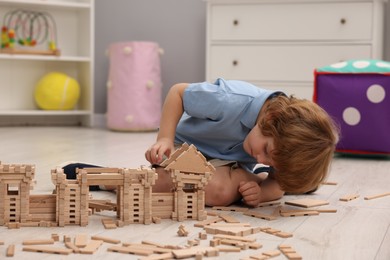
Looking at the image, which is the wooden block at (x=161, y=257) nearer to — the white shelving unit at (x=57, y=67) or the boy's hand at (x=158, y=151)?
the boy's hand at (x=158, y=151)

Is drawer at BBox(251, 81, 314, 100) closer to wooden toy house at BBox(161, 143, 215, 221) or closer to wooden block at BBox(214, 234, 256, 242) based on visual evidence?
wooden toy house at BBox(161, 143, 215, 221)

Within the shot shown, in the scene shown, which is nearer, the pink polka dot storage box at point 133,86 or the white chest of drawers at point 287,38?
the white chest of drawers at point 287,38

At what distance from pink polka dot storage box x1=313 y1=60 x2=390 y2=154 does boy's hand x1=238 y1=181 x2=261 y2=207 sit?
3.36ft

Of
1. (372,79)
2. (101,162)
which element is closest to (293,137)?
(101,162)

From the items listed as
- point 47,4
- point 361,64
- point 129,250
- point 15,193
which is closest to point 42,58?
point 47,4

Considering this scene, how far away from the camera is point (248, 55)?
10.1ft

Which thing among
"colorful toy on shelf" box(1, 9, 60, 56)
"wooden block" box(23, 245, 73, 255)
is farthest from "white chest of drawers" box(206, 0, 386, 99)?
"wooden block" box(23, 245, 73, 255)

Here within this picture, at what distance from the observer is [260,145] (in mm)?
1298

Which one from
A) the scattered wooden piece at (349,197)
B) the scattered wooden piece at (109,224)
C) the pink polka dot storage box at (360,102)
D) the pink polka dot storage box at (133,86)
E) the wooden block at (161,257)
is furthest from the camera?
the pink polka dot storage box at (133,86)

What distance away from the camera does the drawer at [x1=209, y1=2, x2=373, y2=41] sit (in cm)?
291

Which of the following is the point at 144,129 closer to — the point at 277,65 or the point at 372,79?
the point at 277,65

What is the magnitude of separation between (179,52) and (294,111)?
2.34 m

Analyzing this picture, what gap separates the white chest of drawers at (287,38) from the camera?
291cm

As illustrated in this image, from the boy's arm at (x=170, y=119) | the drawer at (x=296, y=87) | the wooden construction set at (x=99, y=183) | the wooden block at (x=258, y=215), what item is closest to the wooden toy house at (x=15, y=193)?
the wooden construction set at (x=99, y=183)
